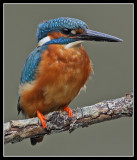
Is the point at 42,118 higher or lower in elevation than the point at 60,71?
lower

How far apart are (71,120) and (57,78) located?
1.77ft

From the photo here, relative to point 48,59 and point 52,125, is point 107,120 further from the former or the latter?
point 48,59

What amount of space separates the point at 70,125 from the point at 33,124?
0.45 m

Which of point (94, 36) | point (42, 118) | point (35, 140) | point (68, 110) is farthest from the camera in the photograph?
point (35, 140)

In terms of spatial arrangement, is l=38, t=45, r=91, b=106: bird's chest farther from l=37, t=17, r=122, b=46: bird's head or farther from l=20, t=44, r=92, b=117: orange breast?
l=37, t=17, r=122, b=46: bird's head

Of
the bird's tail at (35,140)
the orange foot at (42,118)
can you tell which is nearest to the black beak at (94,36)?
the orange foot at (42,118)

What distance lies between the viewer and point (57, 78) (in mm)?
3248

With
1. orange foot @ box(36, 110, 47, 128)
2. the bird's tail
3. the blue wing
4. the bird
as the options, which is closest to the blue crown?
the bird

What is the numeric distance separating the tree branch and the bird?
10cm

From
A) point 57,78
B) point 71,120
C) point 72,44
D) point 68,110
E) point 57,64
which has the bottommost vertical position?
point 71,120

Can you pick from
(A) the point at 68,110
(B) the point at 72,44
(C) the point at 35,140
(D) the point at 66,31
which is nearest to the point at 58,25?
(D) the point at 66,31

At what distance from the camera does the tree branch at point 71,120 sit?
3090mm

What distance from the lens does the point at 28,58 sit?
356 cm

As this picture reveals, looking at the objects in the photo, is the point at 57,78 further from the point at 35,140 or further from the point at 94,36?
the point at 35,140
